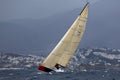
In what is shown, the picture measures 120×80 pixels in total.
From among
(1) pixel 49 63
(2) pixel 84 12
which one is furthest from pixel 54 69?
(2) pixel 84 12

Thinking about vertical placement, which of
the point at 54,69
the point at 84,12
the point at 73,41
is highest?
the point at 84,12

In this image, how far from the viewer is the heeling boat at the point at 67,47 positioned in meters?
27.3

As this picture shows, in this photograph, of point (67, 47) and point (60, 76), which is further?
point (60, 76)

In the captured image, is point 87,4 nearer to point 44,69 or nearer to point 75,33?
point 75,33

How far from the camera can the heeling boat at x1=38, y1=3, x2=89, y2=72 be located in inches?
1075

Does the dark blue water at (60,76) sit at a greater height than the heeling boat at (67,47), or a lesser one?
lesser

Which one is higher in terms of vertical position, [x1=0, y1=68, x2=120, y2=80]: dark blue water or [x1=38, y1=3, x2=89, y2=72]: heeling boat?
[x1=38, y1=3, x2=89, y2=72]: heeling boat

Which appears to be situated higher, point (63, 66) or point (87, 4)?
point (87, 4)

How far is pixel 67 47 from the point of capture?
2795 centimetres

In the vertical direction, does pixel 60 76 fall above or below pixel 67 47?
below

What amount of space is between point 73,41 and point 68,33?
69cm

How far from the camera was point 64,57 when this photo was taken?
27594mm

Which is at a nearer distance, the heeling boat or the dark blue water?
the heeling boat

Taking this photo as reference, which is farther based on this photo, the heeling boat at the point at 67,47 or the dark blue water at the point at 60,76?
the dark blue water at the point at 60,76
